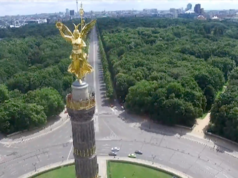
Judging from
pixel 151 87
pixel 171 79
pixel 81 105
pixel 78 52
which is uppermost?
pixel 78 52

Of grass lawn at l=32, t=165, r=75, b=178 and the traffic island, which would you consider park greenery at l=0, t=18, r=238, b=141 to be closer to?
the traffic island

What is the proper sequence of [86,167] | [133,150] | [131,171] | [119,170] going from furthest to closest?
1. [133,150]
2. [119,170]
3. [131,171]
4. [86,167]

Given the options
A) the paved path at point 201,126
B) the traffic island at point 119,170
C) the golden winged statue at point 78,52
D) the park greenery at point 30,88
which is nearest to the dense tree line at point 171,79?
the paved path at point 201,126

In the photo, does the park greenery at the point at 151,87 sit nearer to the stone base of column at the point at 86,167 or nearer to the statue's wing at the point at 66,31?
the stone base of column at the point at 86,167

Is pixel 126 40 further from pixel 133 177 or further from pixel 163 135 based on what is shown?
pixel 133 177

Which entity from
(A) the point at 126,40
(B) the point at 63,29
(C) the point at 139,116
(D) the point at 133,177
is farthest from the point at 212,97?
(A) the point at 126,40

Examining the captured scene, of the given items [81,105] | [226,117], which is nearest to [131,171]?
[226,117]

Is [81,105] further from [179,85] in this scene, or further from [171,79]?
[171,79]

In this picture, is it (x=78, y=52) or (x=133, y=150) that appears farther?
(x=133, y=150)
